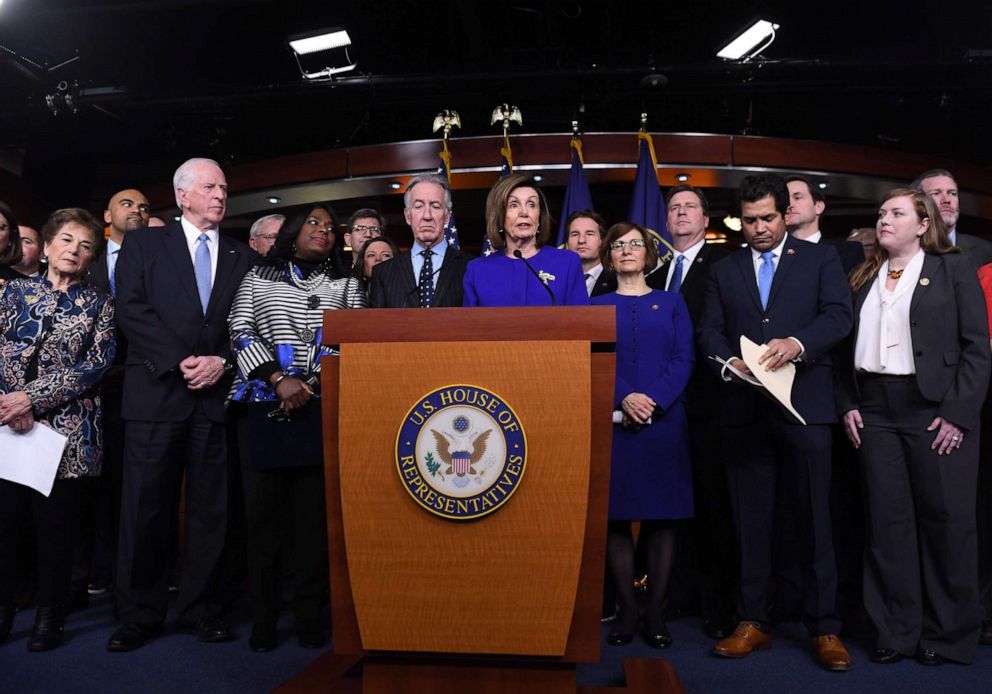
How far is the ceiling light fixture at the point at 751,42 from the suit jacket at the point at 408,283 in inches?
181

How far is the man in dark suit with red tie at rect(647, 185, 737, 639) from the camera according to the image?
10.1 ft

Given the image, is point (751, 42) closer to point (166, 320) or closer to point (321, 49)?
point (321, 49)

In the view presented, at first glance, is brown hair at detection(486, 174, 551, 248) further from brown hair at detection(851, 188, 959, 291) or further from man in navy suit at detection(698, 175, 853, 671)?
brown hair at detection(851, 188, 959, 291)

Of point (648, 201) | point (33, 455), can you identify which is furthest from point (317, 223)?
point (648, 201)

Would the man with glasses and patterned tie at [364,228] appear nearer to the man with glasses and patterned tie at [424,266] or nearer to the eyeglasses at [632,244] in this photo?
the man with glasses and patterned tie at [424,266]

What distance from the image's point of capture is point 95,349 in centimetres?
312

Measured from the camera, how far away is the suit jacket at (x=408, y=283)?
2.86 meters

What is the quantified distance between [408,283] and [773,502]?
1507mm

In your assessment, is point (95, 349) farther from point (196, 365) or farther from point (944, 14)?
point (944, 14)

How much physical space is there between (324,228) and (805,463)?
6.13 ft

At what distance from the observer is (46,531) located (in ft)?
9.73

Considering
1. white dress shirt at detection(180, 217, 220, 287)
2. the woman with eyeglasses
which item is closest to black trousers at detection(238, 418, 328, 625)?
the woman with eyeglasses

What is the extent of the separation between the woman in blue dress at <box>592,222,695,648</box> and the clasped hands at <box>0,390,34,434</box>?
6.90 ft

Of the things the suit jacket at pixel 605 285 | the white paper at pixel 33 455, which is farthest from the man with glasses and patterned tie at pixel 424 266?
the white paper at pixel 33 455
